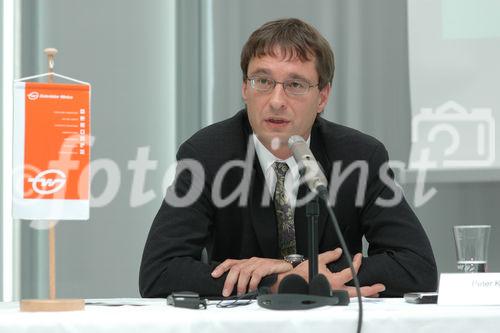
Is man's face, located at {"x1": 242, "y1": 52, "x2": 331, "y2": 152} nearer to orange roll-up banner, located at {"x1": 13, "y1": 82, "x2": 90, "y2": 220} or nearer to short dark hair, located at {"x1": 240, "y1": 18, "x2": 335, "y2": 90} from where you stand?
short dark hair, located at {"x1": 240, "y1": 18, "x2": 335, "y2": 90}

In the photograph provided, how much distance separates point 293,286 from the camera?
1.12 m

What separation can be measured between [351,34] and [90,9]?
112 cm

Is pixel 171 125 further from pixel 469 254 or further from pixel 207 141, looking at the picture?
pixel 469 254

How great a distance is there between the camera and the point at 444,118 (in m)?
3.21

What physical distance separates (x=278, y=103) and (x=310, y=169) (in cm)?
83

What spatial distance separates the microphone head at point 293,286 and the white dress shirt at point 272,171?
2.64ft

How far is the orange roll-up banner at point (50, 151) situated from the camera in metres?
1.10

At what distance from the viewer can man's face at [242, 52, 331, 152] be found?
1955 mm

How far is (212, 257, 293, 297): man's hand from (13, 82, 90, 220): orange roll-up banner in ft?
1.52

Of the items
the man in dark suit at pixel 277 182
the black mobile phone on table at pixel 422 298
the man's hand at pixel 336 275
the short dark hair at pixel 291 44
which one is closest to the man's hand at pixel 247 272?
the man's hand at pixel 336 275

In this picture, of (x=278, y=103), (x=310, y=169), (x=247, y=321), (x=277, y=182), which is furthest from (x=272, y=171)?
(x=247, y=321)

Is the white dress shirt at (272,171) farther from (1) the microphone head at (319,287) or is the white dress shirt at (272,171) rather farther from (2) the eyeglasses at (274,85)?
(1) the microphone head at (319,287)

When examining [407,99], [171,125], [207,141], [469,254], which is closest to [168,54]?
[171,125]

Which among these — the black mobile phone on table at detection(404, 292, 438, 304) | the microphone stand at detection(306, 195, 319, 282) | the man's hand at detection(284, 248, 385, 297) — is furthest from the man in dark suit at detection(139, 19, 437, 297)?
the microphone stand at detection(306, 195, 319, 282)
